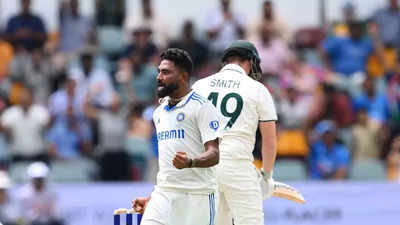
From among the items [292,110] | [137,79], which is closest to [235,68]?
[292,110]

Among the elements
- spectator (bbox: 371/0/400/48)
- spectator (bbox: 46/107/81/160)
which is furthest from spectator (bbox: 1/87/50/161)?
spectator (bbox: 371/0/400/48)

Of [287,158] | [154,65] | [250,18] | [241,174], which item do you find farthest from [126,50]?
[241,174]

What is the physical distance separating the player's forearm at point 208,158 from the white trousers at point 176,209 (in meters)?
0.40

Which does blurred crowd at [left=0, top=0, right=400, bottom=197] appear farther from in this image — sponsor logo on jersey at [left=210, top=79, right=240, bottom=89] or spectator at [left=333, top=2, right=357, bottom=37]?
sponsor logo on jersey at [left=210, top=79, right=240, bottom=89]

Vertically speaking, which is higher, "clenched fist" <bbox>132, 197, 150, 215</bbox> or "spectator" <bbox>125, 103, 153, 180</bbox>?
"spectator" <bbox>125, 103, 153, 180</bbox>

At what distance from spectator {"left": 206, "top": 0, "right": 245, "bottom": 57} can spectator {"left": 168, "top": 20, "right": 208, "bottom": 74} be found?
22 cm

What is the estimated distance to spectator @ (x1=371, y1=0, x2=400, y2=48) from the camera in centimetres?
1742

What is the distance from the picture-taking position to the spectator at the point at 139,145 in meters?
14.8

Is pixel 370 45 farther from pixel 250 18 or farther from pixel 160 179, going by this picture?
pixel 160 179

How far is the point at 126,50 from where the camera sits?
16.5 meters

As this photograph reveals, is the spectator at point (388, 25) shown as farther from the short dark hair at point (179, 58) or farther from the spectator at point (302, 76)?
the short dark hair at point (179, 58)

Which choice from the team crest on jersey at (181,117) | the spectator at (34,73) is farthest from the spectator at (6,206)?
the team crest on jersey at (181,117)

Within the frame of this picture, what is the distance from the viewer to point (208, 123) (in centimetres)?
747

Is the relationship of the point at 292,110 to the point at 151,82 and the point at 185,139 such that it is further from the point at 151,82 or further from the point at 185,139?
the point at 185,139
